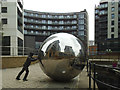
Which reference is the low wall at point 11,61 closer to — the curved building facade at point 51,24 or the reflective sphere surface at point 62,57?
the reflective sphere surface at point 62,57

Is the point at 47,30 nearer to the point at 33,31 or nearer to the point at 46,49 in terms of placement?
the point at 33,31

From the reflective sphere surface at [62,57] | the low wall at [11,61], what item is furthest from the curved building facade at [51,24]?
the reflective sphere surface at [62,57]

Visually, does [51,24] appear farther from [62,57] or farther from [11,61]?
[62,57]

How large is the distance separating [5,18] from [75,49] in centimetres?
2779

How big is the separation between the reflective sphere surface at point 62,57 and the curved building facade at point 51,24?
55992mm

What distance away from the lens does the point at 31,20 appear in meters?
63.2

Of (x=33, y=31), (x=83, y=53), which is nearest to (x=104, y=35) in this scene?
(x=33, y=31)

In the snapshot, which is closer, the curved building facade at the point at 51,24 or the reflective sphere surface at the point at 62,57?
the reflective sphere surface at the point at 62,57

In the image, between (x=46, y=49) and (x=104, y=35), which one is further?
(x=104, y=35)

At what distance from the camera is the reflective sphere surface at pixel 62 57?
5395 millimetres

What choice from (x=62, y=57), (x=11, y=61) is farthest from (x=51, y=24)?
(x=62, y=57)

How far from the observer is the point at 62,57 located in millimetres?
5383

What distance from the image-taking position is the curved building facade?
62656 millimetres

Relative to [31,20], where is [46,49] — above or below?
below
